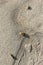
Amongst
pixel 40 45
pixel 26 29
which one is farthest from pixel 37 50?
pixel 26 29

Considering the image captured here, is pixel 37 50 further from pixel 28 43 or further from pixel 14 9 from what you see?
pixel 14 9

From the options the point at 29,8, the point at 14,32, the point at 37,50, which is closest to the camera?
the point at 37,50

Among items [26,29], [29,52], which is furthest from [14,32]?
[29,52]

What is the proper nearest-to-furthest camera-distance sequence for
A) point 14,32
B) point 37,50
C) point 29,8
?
point 37,50 → point 14,32 → point 29,8

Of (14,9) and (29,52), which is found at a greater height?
(14,9)

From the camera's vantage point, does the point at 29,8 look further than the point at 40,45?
Yes

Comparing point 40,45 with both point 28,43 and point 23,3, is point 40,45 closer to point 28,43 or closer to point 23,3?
point 28,43
